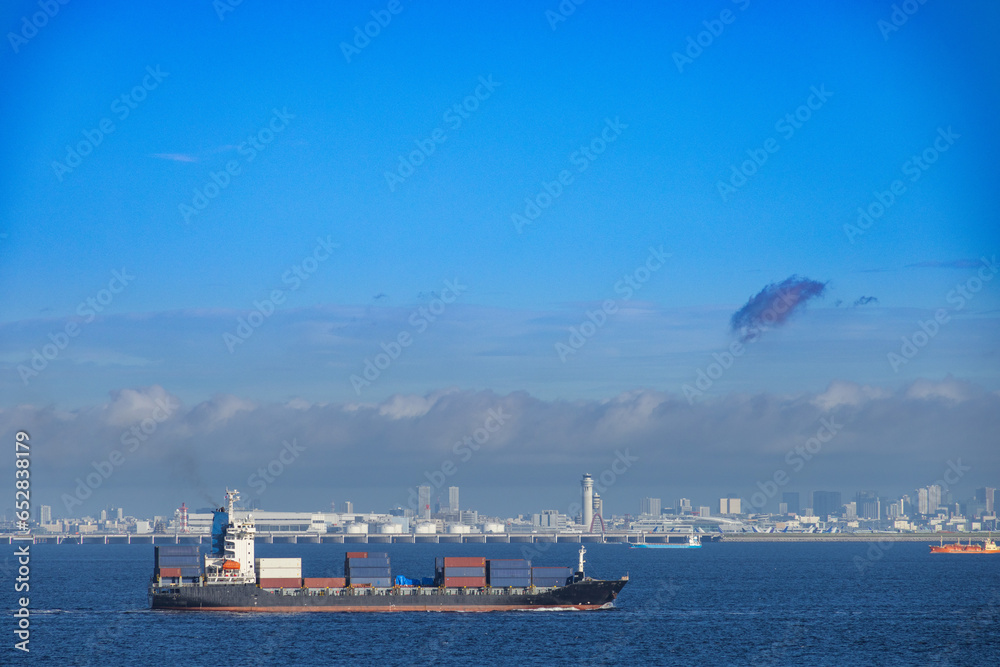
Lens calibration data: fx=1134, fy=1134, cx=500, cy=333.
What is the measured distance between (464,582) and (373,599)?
868cm

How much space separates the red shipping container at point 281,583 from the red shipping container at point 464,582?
45.5ft

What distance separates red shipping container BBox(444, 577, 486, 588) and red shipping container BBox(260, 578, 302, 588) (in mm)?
13882

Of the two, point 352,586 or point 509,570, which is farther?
point 509,570

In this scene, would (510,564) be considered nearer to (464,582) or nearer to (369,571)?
(464,582)

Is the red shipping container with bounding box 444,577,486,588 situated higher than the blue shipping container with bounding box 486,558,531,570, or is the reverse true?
the blue shipping container with bounding box 486,558,531,570

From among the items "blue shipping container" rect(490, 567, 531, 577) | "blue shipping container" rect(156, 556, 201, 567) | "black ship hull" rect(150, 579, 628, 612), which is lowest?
"black ship hull" rect(150, 579, 628, 612)

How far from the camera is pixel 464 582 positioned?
107 m

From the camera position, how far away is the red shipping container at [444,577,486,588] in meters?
107

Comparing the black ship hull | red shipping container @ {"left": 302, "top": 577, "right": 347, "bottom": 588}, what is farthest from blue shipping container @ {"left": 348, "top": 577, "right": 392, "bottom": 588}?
the black ship hull

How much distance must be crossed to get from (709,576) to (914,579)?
29089 millimetres

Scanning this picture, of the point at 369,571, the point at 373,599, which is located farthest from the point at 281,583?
the point at 373,599

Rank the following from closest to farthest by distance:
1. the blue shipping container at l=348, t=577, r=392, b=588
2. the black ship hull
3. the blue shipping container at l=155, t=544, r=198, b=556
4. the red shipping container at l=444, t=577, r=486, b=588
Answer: the black ship hull
the blue shipping container at l=348, t=577, r=392, b=588
the red shipping container at l=444, t=577, r=486, b=588
the blue shipping container at l=155, t=544, r=198, b=556

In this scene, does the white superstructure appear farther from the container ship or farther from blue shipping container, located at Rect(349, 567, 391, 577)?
blue shipping container, located at Rect(349, 567, 391, 577)

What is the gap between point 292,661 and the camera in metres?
74.8
